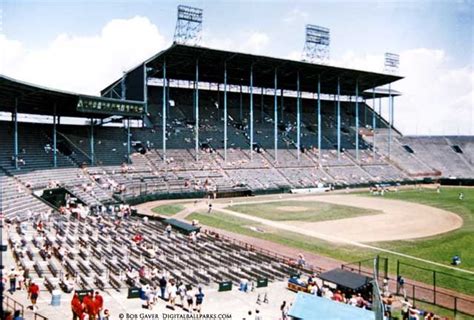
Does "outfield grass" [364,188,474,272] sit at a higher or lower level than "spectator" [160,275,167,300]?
lower

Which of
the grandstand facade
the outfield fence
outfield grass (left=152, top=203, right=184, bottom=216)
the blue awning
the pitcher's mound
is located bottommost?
the outfield fence

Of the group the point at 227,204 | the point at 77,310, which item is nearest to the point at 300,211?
the point at 227,204

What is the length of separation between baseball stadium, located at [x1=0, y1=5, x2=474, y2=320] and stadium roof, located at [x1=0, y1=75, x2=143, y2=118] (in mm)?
279

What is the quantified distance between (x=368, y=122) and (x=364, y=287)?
93833mm

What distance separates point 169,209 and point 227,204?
8.47 meters

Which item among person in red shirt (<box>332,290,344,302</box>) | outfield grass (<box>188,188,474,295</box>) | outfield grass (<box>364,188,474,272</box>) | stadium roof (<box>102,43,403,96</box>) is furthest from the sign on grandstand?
person in red shirt (<box>332,290,344,302</box>)

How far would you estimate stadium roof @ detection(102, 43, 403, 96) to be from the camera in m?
67.5

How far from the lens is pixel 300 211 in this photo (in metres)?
51.8

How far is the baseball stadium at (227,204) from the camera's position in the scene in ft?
69.3

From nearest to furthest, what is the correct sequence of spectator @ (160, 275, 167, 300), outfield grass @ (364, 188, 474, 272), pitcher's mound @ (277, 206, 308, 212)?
spectator @ (160, 275, 167, 300)
outfield grass @ (364, 188, 474, 272)
pitcher's mound @ (277, 206, 308, 212)

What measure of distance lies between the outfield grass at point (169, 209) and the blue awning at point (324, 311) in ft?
106

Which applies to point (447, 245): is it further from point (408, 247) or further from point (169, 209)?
point (169, 209)

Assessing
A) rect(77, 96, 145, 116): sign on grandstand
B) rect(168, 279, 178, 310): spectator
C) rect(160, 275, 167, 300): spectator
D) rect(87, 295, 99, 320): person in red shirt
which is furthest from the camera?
rect(77, 96, 145, 116): sign on grandstand

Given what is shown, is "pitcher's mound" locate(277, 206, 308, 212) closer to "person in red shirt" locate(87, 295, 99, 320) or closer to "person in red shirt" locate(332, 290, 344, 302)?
"person in red shirt" locate(332, 290, 344, 302)
